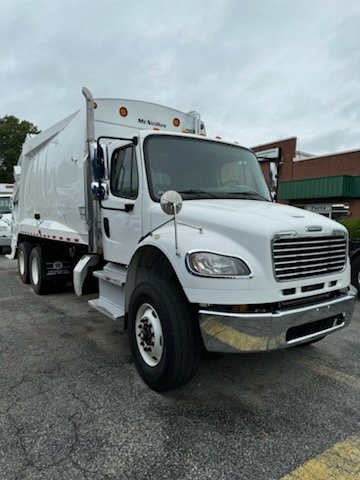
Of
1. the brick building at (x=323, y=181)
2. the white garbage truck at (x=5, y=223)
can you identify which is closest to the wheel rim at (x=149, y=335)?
the white garbage truck at (x=5, y=223)

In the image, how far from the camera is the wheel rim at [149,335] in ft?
11.2

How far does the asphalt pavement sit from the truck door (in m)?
1.21

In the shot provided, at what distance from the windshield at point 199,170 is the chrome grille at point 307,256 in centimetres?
114

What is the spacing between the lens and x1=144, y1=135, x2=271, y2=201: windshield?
4008 mm

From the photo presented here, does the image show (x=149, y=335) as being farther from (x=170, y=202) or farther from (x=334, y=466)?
(x=334, y=466)

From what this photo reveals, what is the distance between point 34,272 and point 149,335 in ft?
16.4

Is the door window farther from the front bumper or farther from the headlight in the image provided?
the front bumper

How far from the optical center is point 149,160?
4016 mm

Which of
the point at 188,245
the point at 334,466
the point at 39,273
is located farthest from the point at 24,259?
the point at 334,466

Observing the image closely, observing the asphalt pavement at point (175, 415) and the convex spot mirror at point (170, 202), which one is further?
the convex spot mirror at point (170, 202)

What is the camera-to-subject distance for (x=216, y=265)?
2971 millimetres

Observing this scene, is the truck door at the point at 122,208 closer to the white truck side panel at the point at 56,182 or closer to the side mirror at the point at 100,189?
the side mirror at the point at 100,189

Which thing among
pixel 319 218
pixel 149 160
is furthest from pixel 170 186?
pixel 319 218

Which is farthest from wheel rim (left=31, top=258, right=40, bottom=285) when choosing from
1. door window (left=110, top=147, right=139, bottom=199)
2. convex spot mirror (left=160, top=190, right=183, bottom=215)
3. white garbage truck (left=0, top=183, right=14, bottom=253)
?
white garbage truck (left=0, top=183, right=14, bottom=253)
